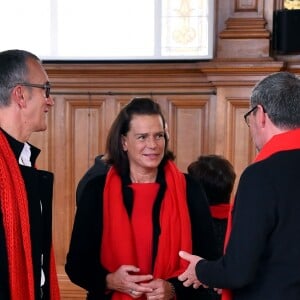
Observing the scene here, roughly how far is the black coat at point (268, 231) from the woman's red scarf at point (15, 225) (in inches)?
23.5

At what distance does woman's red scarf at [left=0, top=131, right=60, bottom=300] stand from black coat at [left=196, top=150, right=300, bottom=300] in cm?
60

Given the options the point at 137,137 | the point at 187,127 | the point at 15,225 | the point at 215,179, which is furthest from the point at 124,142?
the point at 187,127

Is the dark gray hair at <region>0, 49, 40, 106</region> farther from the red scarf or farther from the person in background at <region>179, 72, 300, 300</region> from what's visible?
the red scarf

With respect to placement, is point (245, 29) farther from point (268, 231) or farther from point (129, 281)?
point (268, 231)

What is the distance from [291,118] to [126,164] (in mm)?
853

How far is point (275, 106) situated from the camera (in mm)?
1921

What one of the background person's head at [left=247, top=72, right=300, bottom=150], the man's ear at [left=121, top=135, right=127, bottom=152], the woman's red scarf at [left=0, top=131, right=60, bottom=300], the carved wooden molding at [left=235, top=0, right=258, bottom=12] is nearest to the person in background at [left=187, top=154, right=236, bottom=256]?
the man's ear at [left=121, top=135, right=127, bottom=152]

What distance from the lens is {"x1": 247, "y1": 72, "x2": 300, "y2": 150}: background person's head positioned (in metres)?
1.91

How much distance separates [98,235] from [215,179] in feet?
1.90

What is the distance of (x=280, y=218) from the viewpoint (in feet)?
5.97

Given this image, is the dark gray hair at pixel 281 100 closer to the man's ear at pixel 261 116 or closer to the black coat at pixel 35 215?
the man's ear at pixel 261 116

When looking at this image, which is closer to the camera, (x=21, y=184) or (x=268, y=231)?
(x=268, y=231)

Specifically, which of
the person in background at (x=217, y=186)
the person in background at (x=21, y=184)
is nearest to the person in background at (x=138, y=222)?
the person in background at (x=217, y=186)

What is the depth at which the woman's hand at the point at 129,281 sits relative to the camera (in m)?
2.32
